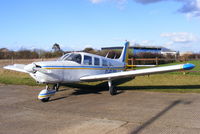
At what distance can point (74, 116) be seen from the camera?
22.0 ft

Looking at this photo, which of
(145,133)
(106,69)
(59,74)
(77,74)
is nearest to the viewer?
(145,133)

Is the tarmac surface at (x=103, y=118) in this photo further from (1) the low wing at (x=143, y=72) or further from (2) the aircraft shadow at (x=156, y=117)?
(1) the low wing at (x=143, y=72)

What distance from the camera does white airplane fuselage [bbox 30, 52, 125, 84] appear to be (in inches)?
371

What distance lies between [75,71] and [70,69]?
1.07ft

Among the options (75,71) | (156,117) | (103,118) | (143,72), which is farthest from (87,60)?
(156,117)

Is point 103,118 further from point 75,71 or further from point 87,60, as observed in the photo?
point 87,60

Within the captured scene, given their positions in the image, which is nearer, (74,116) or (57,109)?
(74,116)

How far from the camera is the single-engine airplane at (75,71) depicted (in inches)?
365

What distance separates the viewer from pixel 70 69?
10383 mm

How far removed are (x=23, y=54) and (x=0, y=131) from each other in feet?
154

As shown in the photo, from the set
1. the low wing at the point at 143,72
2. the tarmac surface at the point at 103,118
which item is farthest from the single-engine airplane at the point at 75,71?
the tarmac surface at the point at 103,118

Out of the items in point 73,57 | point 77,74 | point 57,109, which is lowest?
point 57,109

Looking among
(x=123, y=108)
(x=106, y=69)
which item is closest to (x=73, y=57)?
(x=106, y=69)

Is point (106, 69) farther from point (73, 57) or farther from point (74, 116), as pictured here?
point (74, 116)
